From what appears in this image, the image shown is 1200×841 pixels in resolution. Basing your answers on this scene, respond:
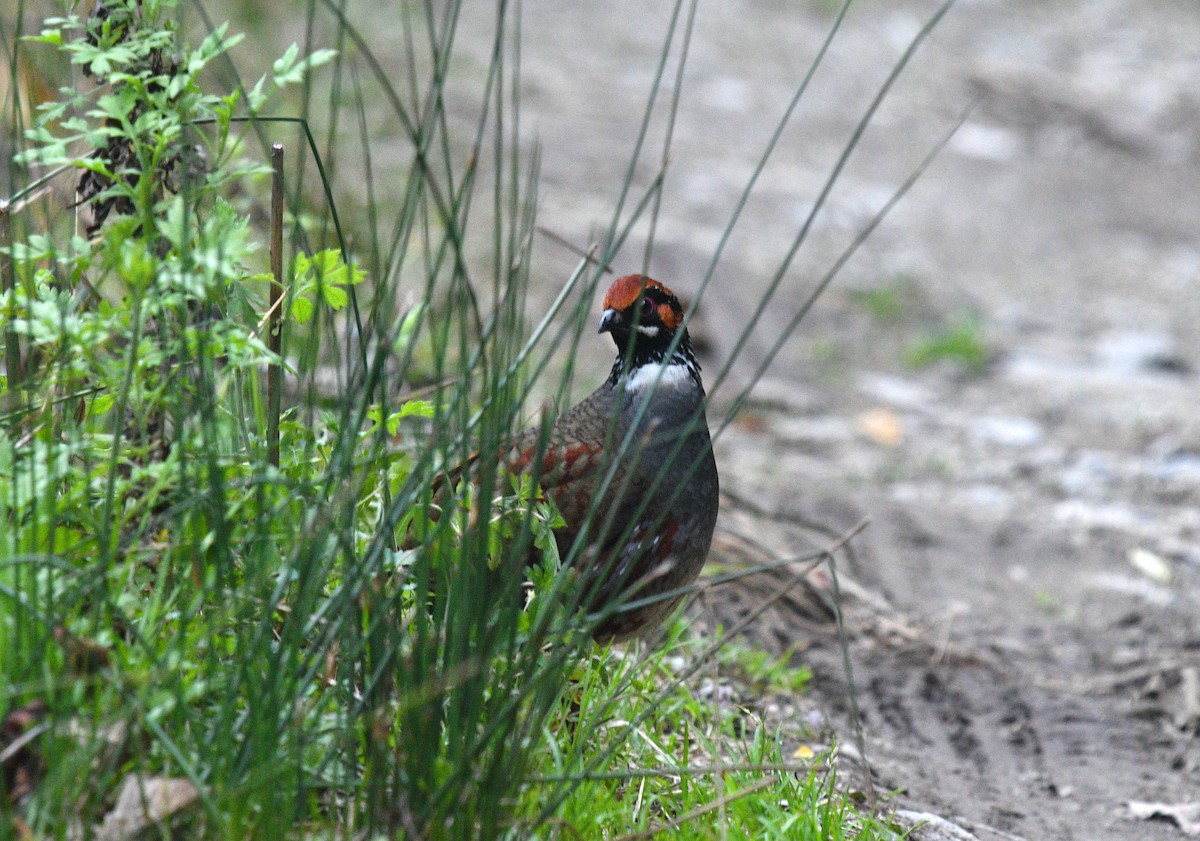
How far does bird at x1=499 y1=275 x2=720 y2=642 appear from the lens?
2883mm

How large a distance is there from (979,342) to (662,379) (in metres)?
3.88

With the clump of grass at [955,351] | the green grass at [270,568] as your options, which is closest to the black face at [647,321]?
the green grass at [270,568]

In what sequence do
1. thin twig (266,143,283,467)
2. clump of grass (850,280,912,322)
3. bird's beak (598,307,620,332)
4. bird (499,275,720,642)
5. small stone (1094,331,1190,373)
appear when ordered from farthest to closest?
clump of grass (850,280,912,322) → small stone (1094,331,1190,373) → bird's beak (598,307,620,332) → bird (499,275,720,642) → thin twig (266,143,283,467)

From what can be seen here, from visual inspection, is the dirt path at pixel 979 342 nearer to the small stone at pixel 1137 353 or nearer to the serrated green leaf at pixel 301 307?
the small stone at pixel 1137 353

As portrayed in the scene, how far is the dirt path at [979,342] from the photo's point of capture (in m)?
3.83

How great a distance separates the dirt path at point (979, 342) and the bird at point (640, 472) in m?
0.82

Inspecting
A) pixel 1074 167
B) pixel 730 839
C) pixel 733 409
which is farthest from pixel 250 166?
pixel 1074 167

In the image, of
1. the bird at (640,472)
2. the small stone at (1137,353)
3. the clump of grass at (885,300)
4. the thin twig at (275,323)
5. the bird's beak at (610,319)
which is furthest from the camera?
the clump of grass at (885,300)

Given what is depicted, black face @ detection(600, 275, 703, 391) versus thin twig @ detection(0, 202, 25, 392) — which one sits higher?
thin twig @ detection(0, 202, 25, 392)

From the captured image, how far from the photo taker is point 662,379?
3.23 m

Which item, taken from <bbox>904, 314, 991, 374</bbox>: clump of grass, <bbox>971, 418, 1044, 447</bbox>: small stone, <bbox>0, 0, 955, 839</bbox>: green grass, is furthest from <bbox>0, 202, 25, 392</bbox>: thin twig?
<bbox>904, 314, 991, 374</bbox>: clump of grass

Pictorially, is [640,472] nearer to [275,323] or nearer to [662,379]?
[662,379]

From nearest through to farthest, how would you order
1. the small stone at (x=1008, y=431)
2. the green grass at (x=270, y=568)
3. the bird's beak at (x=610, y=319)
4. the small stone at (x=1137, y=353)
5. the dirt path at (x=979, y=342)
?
the green grass at (x=270, y=568) → the bird's beak at (x=610, y=319) → the dirt path at (x=979, y=342) → the small stone at (x=1008, y=431) → the small stone at (x=1137, y=353)

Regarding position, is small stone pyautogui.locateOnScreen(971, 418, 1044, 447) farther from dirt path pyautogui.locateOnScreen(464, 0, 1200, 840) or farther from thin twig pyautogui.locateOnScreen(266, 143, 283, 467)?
thin twig pyautogui.locateOnScreen(266, 143, 283, 467)
